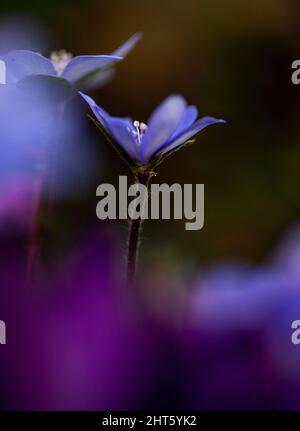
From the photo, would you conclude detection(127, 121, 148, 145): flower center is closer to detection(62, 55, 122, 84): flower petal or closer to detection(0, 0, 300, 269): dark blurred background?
detection(62, 55, 122, 84): flower petal

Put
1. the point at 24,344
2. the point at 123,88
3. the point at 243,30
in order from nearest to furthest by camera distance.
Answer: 1. the point at 24,344
2. the point at 123,88
3. the point at 243,30

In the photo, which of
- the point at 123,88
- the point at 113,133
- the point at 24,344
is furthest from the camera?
the point at 123,88

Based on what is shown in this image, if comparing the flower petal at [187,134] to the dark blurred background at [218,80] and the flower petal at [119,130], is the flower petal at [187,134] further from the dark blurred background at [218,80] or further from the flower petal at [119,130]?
the dark blurred background at [218,80]

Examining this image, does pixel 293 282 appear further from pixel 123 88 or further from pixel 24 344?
pixel 123 88

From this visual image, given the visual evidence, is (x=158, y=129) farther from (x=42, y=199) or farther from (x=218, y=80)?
(x=218, y=80)

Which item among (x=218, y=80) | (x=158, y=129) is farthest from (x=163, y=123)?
(x=218, y=80)


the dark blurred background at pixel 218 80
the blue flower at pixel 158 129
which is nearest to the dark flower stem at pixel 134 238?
the blue flower at pixel 158 129
